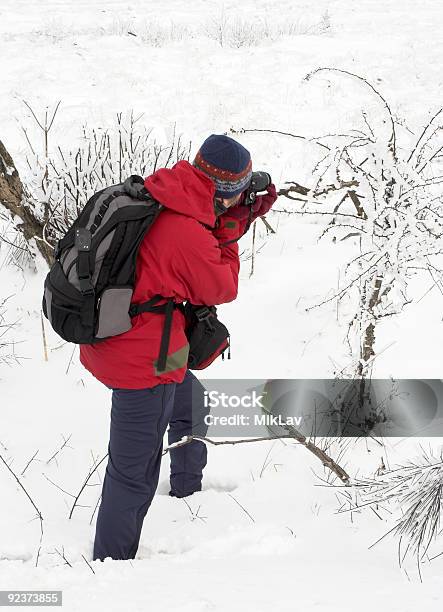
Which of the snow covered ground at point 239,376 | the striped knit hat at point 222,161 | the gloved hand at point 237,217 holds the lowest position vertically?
the snow covered ground at point 239,376

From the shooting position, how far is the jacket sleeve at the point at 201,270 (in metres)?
1.73

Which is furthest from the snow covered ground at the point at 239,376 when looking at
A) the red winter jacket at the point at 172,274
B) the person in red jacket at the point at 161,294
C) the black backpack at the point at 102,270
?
the black backpack at the point at 102,270

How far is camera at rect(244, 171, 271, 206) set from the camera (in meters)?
2.09

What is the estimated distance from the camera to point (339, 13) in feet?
39.9

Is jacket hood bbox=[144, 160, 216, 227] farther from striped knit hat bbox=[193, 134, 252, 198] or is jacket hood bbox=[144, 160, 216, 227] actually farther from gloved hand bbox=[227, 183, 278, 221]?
gloved hand bbox=[227, 183, 278, 221]

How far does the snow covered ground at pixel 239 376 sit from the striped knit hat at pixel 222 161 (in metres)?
0.76

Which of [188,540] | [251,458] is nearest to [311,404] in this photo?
[251,458]

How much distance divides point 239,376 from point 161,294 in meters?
1.60

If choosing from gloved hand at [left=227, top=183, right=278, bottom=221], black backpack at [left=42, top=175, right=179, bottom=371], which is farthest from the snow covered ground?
black backpack at [left=42, top=175, right=179, bottom=371]

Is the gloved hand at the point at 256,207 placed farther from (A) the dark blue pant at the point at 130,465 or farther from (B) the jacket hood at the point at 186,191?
(A) the dark blue pant at the point at 130,465

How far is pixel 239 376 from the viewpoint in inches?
131

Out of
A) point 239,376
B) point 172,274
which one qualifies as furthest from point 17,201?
point 172,274

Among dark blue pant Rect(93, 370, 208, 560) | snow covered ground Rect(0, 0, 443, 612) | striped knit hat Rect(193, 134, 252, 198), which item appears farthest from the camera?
dark blue pant Rect(93, 370, 208, 560)

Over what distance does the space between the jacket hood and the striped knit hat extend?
43 mm
